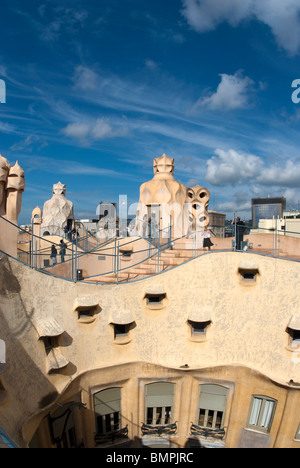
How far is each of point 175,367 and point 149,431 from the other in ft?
9.24

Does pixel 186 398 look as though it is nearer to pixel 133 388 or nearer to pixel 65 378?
pixel 133 388

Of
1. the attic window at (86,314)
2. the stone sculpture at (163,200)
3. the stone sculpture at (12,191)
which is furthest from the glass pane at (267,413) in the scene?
the stone sculpture at (12,191)

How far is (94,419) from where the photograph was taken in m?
11.5

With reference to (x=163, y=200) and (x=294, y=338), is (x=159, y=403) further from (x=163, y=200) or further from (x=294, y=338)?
(x=163, y=200)

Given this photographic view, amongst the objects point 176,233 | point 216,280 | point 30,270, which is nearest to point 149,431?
point 216,280

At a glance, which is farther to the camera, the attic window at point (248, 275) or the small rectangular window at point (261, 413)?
the attic window at point (248, 275)

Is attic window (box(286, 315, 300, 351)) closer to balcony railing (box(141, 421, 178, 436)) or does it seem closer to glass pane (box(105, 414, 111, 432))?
balcony railing (box(141, 421, 178, 436))

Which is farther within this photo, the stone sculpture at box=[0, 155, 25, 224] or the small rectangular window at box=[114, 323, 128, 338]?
the small rectangular window at box=[114, 323, 128, 338]

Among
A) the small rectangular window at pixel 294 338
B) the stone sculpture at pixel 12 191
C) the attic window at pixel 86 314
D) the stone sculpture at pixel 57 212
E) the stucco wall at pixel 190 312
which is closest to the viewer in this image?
the stucco wall at pixel 190 312

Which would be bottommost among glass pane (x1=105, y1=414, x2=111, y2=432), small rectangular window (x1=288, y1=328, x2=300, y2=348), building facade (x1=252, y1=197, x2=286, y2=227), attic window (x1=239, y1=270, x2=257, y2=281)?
glass pane (x1=105, y1=414, x2=111, y2=432)

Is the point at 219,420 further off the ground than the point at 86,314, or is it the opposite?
the point at 86,314

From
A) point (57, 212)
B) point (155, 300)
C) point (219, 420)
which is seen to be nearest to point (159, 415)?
point (219, 420)

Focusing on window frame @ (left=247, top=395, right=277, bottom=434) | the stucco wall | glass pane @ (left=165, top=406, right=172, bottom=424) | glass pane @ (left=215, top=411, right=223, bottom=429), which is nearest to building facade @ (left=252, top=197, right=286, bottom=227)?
the stucco wall

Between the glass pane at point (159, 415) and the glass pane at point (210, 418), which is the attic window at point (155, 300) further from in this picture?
the glass pane at point (210, 418)
